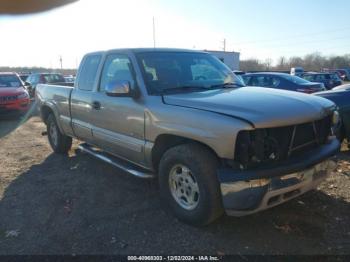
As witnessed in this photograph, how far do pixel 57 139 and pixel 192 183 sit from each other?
4.30m

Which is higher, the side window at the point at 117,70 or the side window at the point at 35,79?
the side window at the point at 117,70

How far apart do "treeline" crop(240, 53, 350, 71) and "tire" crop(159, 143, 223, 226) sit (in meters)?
64.9

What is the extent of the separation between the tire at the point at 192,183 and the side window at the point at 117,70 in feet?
3.84

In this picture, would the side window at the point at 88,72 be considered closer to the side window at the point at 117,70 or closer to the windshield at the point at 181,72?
the side window at the point at 117,70

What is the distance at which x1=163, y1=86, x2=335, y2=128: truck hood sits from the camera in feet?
11.0

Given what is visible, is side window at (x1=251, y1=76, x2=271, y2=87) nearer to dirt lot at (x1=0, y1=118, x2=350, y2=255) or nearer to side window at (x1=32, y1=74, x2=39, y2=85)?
dirt lot at (x1=0, y1=118, x2=350, y2=255)

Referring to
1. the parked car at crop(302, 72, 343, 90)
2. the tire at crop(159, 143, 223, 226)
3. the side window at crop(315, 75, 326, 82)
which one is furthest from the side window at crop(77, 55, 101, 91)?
the side window at crop(315, 75, 326, 82)

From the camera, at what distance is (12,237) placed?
3.84 metres

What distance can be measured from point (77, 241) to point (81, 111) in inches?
102

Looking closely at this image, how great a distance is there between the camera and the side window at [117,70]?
4662 millimetres

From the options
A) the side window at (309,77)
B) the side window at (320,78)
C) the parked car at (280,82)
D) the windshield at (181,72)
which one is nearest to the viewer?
the windshield at (181,72)

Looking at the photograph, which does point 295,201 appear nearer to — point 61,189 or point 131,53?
point 131,53

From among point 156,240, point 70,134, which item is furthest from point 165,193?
point 70,134

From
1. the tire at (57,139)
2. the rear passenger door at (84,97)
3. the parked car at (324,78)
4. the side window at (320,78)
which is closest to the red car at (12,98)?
the tire at (57,139)
